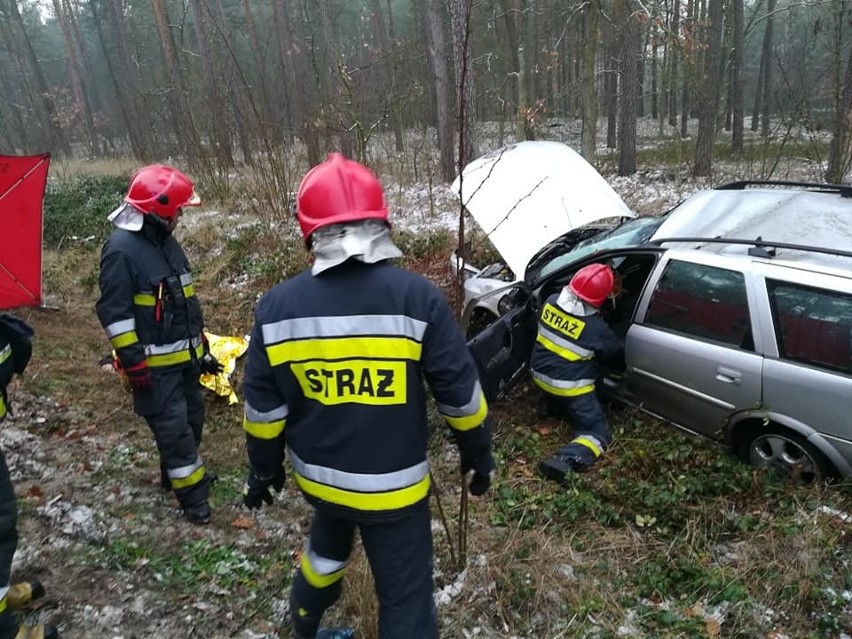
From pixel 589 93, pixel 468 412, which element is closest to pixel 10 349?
pixel 468 412

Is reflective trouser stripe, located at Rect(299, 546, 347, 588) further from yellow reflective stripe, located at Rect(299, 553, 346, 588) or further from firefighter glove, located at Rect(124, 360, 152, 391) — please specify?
firefighter glove, located at Rect(124, 360, 152, 391)

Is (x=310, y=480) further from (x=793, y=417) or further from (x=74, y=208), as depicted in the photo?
(x=74, y=208)

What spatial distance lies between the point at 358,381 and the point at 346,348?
4.7 inches

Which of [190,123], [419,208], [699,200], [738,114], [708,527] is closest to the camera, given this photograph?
[708,527]

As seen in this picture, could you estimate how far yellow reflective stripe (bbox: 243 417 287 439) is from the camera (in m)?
2.06

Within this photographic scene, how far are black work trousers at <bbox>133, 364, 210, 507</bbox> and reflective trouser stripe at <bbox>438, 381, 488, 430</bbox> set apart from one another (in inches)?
79.6

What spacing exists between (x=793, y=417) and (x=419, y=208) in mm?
9320

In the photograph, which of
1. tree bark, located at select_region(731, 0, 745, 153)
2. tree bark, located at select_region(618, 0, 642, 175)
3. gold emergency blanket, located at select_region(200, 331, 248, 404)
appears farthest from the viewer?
tree bark, located at select_region(731, 0, 745, 153)

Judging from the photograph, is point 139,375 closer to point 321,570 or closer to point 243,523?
point 243,523

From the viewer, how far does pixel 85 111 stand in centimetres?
2909

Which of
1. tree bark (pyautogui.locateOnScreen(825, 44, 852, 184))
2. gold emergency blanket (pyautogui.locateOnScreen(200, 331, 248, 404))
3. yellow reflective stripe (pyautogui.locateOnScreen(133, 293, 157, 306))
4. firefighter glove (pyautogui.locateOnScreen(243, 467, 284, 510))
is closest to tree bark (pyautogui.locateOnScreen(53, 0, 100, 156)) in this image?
gold emergency blanket (pyautogui.locateOnScreen(200, 331, 248, 404))

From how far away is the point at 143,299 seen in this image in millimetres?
3262

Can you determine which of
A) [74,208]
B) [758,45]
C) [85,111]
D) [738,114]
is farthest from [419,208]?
[758,45]

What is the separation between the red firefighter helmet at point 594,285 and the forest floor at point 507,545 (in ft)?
3.34
